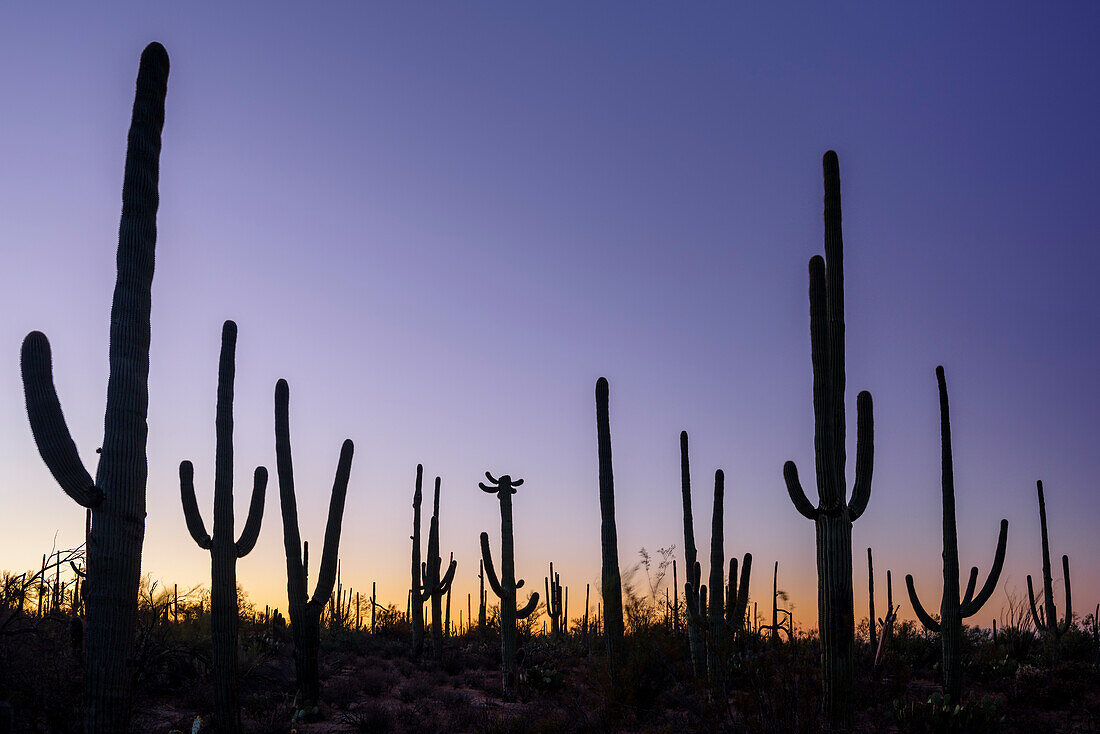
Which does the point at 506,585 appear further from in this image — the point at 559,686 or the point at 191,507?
the point at 191,507

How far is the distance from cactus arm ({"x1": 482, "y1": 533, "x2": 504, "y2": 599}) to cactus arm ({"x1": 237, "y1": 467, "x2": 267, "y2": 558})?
6820mm

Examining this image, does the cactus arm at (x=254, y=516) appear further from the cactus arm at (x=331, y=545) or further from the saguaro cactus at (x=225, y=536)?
the cactus arm at (x=331, y=545)

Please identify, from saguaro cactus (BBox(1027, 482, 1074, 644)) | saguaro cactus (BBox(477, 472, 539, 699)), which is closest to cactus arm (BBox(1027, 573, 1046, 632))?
saguaro cactus (BBox(1027, 482, 1074, 644))

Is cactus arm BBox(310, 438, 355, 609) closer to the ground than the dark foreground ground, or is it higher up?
higher up

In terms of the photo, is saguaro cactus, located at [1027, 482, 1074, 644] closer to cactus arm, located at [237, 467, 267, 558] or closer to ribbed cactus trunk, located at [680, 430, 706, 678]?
ribbed cactus trunk, located at [680, 430, 706, 678]

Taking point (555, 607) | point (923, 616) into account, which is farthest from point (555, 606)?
point (923, 616)

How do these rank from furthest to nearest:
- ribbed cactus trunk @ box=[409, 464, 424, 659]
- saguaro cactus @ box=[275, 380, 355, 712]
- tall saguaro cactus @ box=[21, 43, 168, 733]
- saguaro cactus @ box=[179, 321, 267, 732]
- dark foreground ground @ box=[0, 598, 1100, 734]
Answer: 1. ribbed cactus trunk @ box=[409, 464, 424, 659]
2. saguaro cactus @ box=[275, 380, 355, 712]
3. saguaro cactus @ box=[179, 321, 267, 732]
4. dark foreground ground @ box=[0, 598, 1100, 734]
5. tall saguaro cactus @ box=[21, 43, 168, 733]

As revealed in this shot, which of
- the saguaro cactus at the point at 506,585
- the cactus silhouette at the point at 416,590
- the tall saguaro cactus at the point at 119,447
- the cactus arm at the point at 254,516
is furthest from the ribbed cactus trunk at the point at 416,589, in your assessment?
the tall saguaro cactus at the point at 119,447

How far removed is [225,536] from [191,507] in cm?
83

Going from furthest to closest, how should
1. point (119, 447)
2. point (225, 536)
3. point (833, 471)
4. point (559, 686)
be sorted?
point (559, 686)
point (225, 536)
point (833, 471)
point (119, 447)

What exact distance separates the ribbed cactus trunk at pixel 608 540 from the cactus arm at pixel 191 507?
6.78 m

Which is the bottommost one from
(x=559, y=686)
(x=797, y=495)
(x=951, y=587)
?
(x=559, y=686)

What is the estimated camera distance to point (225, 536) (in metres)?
13.4

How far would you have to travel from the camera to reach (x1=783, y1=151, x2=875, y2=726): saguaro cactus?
1046 centimetres
